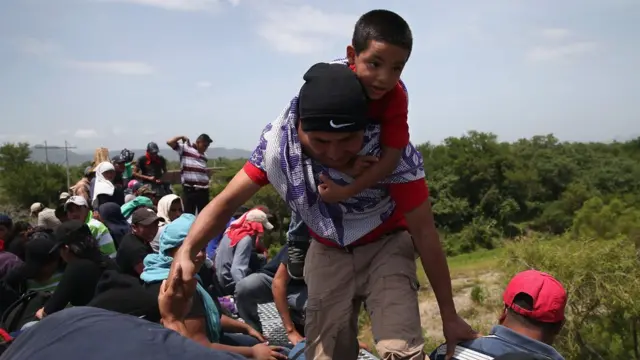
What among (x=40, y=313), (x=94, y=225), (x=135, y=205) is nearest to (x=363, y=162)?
(x=40, y=313)

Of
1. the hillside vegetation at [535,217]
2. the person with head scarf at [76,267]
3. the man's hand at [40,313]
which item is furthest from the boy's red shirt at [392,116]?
the hillside vegetation at [535,217]

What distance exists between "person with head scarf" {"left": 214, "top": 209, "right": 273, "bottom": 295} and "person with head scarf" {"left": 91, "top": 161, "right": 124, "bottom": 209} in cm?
273

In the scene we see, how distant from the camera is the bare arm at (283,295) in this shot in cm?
410

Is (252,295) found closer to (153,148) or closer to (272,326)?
(272,326)

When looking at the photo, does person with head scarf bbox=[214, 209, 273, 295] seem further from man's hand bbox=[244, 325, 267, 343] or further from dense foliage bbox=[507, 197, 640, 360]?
dense foliage bbox=[507, 197, 640, 360]

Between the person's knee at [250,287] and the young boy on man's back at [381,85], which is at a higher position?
the young boy on man's back at [381,85]

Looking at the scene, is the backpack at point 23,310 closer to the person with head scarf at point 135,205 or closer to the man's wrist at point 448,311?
the person with head scarf at point 135,205

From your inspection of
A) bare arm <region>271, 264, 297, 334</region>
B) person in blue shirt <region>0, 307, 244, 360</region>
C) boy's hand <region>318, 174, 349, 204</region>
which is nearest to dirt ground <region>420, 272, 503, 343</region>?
bare arm <region>271, 264, 297, 334</region>

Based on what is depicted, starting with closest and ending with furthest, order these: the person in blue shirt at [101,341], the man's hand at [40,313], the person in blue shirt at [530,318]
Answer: the person in blue shirt at [101,341]
the person in blue shirt at [530,318]
the man's hand at [40,313]

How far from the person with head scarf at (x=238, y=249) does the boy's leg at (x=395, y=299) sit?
2848 millimetres

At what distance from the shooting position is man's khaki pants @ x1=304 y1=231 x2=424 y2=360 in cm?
225

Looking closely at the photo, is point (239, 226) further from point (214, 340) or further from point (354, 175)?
point (354, 175)

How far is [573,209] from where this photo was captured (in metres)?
39.8

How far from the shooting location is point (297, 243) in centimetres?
374
